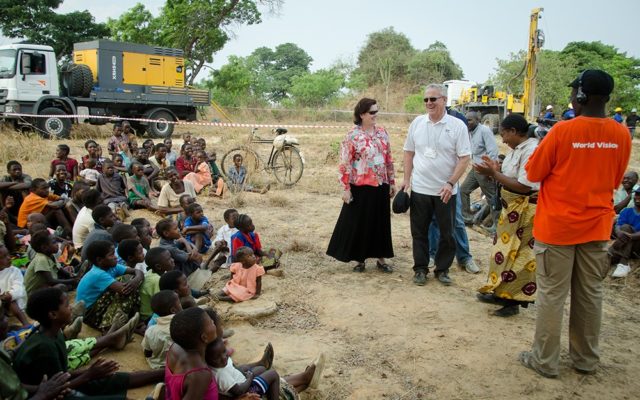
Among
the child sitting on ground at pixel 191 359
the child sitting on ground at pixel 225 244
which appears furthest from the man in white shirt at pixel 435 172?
the child sitting on ground at pixel 191 359

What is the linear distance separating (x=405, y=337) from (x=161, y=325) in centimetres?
170

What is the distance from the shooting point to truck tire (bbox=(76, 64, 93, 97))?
53.2ft

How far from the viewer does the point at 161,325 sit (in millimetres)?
3363

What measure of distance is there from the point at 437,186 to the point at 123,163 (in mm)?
5953

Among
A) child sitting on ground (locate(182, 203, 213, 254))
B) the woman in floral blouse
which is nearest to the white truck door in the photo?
child sitting on ground (locate(182, 203, 213, 254))

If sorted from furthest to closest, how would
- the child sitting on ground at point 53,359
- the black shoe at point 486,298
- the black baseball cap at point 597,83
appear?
the black shoe at point 486,298 < the black baseball cap at point 597,83 < the child sitting on ground at point 53,359

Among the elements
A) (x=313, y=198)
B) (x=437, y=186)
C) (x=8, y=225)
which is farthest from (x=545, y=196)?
(x=313, y=198)

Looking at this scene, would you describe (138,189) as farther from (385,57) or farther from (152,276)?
(385,57)

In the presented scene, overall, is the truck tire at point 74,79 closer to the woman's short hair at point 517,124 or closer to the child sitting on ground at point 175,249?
the child sitting on ground at point 175,249

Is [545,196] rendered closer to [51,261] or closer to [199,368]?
[199,368]

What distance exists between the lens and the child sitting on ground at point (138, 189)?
25.2ft

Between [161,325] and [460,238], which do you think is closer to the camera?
[161,325]

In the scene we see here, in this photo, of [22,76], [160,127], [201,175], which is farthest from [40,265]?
[160,127]

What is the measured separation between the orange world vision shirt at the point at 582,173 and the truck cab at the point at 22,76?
15.0m
